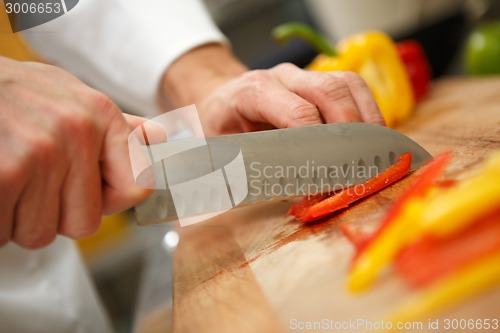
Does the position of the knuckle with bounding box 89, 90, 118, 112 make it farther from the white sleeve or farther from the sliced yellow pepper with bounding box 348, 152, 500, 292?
the white sleeve

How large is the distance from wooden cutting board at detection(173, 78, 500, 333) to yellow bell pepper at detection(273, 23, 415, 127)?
1.13 ft

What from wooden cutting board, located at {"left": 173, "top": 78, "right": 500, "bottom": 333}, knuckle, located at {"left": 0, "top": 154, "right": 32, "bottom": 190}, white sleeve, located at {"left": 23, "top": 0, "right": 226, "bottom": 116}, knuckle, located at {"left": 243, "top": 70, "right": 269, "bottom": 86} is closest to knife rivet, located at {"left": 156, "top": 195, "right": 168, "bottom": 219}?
wooden cutting board, located at {"left": 173, "top": 78, "right": 500, "bottom": 333}

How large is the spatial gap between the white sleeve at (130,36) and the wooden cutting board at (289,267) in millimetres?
459

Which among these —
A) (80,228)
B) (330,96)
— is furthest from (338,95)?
(80,228)

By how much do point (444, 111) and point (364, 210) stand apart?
67 cm

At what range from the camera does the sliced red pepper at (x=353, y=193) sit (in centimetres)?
76

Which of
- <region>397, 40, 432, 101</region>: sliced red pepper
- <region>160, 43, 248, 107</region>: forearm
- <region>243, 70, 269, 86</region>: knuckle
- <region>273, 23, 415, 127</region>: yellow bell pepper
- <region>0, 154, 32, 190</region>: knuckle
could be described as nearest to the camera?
<region>0, 154, 32, 190</region>: knuckle

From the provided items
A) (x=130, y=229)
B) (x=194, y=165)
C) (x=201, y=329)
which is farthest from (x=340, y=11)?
(x=201, y=329)

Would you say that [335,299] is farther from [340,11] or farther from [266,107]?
[340,11]

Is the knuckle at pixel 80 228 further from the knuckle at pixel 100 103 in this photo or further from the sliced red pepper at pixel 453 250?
the sliced red pepper at pixel 453 250

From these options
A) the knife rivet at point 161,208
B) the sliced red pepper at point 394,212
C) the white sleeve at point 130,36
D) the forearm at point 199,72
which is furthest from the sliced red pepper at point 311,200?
the white sleeve at point 130,36

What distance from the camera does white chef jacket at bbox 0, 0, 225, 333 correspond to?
3.51 feet

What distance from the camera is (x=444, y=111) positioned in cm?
128

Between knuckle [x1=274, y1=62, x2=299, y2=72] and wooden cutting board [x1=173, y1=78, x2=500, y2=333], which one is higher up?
knuckle [x1=274, y1=62, x2=299, y2=72]
